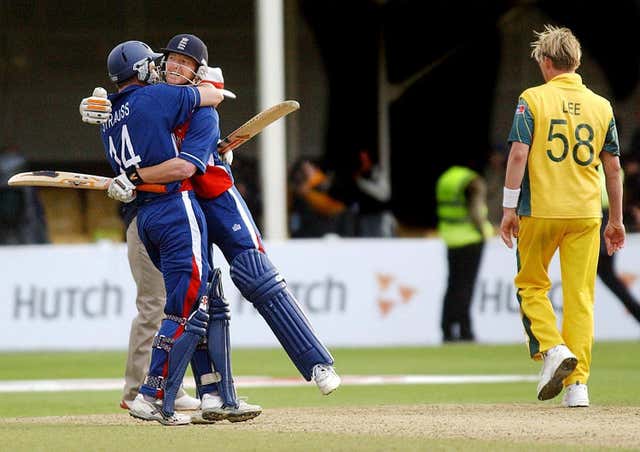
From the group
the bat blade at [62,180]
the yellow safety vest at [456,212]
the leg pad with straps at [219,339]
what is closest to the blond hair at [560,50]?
the leg pad with straps at [219,339]

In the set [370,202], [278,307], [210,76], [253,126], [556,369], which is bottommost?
[556,369]

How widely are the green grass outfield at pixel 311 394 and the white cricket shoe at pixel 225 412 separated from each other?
11 cm

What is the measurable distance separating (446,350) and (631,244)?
239 centimetres

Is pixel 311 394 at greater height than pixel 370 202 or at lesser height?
lesser

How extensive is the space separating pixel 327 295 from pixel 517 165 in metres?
7.12

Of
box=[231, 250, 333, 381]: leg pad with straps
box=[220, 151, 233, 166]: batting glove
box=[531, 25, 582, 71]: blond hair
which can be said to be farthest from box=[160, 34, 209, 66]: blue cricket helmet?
box=[531, 25, 582, 71]: blond hair

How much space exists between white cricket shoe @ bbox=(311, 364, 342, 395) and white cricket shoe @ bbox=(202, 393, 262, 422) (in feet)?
1.13

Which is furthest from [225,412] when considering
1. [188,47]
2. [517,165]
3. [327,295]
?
[327,295]

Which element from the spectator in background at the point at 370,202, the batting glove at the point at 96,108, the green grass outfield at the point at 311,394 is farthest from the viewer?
the spectator in background at the point at 370,202

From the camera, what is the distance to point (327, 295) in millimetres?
15688

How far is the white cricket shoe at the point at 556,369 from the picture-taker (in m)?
8.55

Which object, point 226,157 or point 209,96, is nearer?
point 209,96

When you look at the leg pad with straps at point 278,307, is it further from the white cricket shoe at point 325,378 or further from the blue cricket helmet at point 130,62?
the blue cricket helmet at point 130,62

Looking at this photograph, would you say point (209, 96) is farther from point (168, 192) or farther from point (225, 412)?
point (225, 412)
